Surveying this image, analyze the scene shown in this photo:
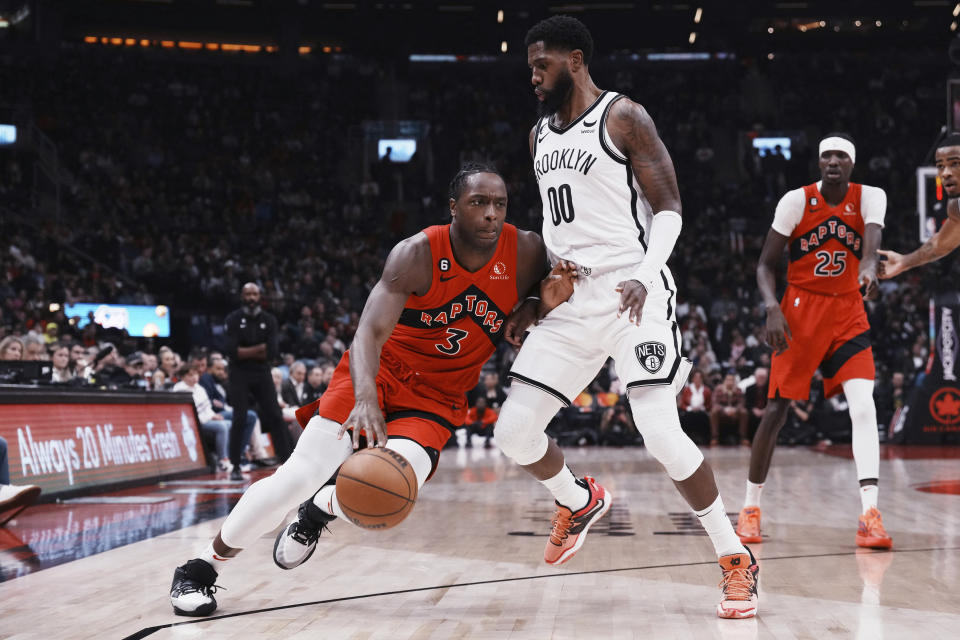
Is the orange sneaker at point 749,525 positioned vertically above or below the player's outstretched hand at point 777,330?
below

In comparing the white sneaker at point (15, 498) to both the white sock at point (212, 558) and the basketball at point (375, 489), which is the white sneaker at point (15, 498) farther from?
the basketball at point (375, 489)

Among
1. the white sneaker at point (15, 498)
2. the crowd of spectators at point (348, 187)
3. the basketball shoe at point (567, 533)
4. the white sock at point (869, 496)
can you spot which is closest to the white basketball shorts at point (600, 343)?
the basketball shoe at point (567, 533)

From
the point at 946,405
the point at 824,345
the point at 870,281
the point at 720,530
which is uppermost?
the point at 870,281

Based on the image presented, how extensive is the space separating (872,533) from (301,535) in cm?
279

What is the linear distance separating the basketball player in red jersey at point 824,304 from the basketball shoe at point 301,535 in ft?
7.96

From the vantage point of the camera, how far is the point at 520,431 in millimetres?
3732

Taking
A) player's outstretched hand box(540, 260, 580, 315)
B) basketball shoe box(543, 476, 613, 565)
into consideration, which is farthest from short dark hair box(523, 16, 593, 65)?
basketball shoe box(543, 476, 613, 565)

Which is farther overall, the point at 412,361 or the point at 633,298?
the point at 412,361

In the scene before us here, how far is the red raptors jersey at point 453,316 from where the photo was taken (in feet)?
12.0

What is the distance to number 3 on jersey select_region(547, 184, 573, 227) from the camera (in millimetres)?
3777

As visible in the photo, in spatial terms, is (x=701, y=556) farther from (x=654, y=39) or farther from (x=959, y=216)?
(x=654, y=39)

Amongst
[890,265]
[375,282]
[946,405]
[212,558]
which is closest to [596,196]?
[212,558]

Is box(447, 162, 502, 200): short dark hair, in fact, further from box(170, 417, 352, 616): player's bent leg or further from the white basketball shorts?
box(170, 417, 352, 616): player's bent leg

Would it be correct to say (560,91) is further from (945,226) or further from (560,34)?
(945,226)
